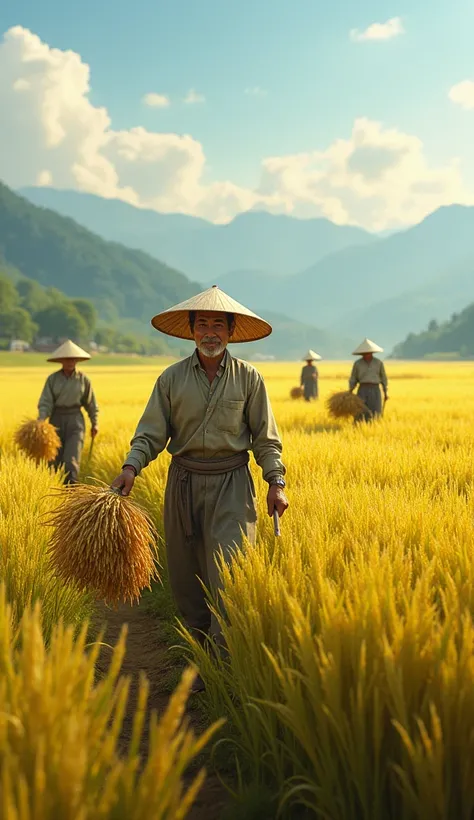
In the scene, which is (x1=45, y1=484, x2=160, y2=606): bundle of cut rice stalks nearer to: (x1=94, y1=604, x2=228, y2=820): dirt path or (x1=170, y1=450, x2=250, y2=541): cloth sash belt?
(x1=94, y1=604, x2=228, y2=820): dirt path

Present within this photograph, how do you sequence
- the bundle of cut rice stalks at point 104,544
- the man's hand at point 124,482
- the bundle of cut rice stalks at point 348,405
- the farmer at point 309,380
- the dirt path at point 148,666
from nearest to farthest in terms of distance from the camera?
1. the dirt path at point 148,666
2. the bundle of cut rice stalks at point 104,544
3. the man's hand at point 124,482
4. the bundle of cut rice stalks at point 348,405
5. the farmer at point 309,380

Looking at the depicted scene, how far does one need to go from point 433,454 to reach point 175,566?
3692 mm

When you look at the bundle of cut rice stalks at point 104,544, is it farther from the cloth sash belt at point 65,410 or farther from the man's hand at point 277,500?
the cloth sash belt at point 65,410

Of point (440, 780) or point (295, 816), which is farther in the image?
point (295, 816)

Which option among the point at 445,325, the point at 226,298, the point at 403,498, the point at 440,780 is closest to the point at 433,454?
the point at 403,498

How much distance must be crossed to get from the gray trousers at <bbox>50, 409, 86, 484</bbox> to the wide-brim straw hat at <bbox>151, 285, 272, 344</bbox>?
344 centimetres

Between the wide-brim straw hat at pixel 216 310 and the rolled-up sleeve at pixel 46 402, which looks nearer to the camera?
the wide-brim straw hat at pixel 216 310

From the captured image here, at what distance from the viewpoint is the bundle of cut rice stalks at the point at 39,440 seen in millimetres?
6703

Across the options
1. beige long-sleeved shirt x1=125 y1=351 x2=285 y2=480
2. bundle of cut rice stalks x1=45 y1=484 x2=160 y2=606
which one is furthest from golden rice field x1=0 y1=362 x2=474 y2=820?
beige long-sleeved shirt x1=125 y1=351 x2=285 y2=480

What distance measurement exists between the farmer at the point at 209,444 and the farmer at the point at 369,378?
22.2ft

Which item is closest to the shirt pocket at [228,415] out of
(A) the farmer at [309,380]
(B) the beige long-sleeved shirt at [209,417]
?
(B) the beige long-sleeved shirt at [209,417]

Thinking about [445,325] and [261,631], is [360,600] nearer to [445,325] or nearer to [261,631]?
[261,631]

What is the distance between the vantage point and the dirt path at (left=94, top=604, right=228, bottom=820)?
2.16 m

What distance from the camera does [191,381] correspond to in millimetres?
3172
